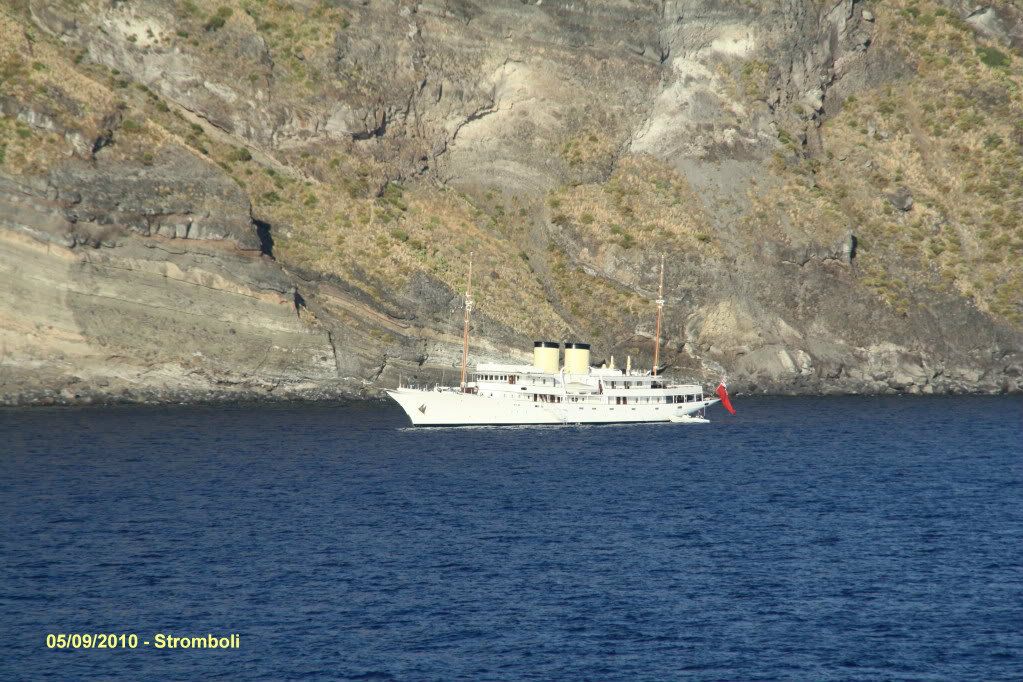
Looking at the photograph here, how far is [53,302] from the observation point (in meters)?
90.0

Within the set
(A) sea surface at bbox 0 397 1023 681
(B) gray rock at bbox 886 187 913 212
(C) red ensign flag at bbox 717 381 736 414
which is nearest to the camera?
(A) sea surface at bbox 0 397 1023 681

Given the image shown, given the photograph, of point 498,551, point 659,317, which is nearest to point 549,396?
point 659,317

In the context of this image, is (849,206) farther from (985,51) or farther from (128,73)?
(128,73)

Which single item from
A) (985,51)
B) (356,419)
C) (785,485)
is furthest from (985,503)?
(985,51)

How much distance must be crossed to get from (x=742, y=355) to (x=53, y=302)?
5241cm

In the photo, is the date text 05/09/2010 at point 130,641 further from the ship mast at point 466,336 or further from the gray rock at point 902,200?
the gray rock at point 902,200

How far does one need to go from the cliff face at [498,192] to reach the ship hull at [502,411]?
331 inches

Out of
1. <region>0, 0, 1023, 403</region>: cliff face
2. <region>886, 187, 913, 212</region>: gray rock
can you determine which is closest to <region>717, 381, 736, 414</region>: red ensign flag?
<region>0, 0, 1023, 403</region>: cliff face

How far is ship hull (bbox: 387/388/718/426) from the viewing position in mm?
90875

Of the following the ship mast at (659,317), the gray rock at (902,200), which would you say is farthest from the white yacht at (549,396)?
the gray rock at (902,200)

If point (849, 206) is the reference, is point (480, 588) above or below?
below

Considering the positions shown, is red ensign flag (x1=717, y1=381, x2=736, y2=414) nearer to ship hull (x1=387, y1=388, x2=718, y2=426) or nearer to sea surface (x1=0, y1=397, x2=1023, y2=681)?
ship hull (x1=387, y1=388, x2=718, y2=426)

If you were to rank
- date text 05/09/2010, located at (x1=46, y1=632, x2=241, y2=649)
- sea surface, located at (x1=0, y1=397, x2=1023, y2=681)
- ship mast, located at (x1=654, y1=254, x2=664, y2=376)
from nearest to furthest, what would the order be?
date text 05/09/2010, located at (x1=46, y1=632, x2=241, y2=649)
sea surface, located at (x1=0, y1=397, x2=1023, y2=681)
ship mast, located at (x1=654, y1=254, x2=664, y2=376)

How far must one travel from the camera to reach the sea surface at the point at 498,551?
4388cm
